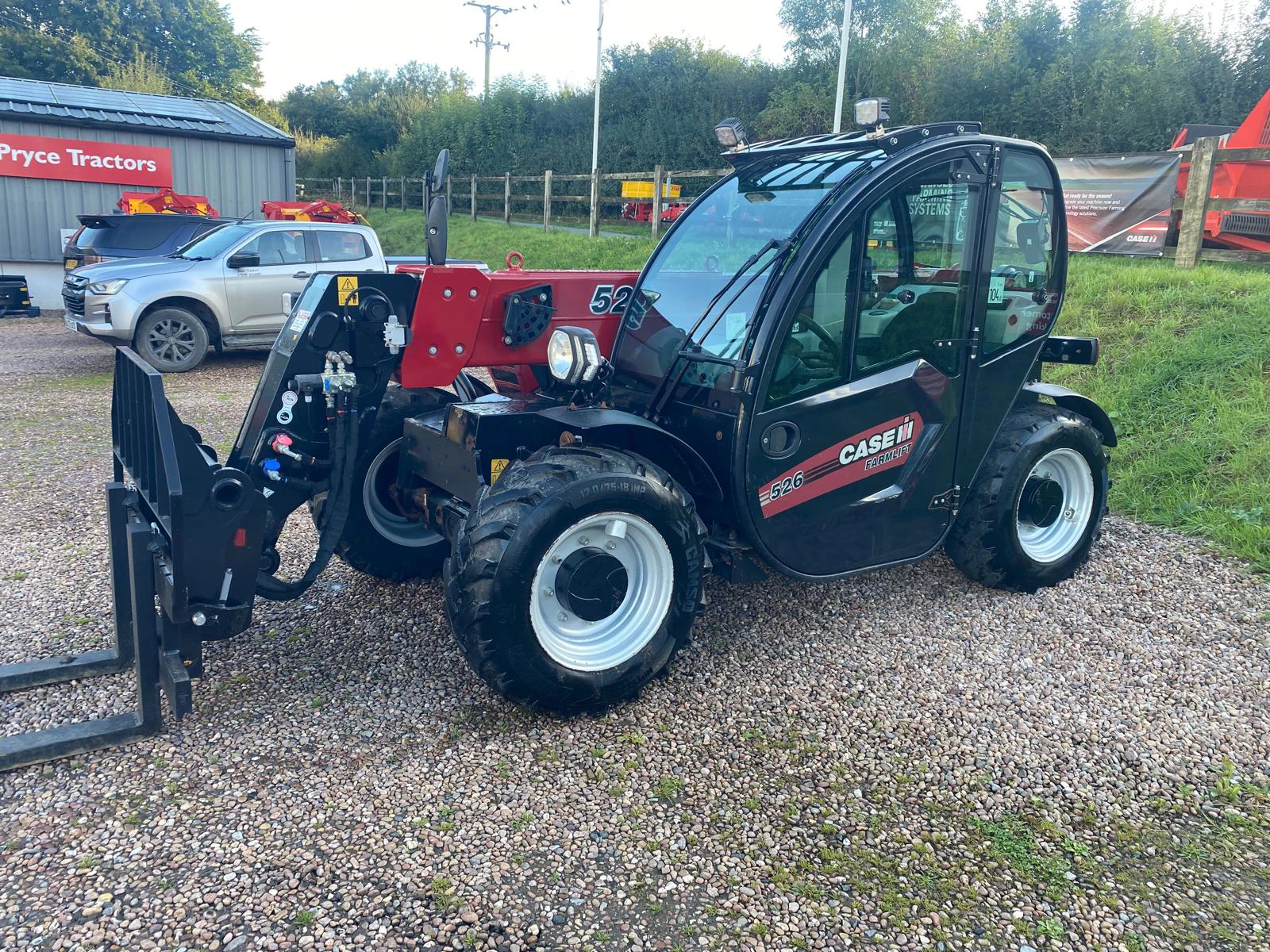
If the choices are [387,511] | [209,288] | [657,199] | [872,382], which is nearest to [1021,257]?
[872,382]

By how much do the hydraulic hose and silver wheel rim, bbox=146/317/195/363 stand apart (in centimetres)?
871

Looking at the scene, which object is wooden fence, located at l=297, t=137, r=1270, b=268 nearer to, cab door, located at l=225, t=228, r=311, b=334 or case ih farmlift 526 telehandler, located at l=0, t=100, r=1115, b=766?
case ih farmlift 526 telehandler, located at l=0, t=100, r=1115, b=766

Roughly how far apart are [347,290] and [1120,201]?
10.8 metres

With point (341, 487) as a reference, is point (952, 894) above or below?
below

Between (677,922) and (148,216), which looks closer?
(677,922)

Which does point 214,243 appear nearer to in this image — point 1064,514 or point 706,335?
point 706,335

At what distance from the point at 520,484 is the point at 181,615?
1256mm

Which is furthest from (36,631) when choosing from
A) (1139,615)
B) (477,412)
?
(1139,615)

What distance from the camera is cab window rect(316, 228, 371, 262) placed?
1219 centimetres

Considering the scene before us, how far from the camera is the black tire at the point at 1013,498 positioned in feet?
15.7

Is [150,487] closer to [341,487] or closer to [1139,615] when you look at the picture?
[341,487]

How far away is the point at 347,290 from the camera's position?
384 cm

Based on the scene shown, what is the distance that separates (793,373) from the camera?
3926 millimetres

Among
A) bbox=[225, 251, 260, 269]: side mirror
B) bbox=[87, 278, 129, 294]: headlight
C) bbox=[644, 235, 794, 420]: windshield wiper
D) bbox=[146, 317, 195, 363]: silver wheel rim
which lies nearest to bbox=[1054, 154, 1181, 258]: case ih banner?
bbox=[644, 235, 794, 420]: windshield wiper
